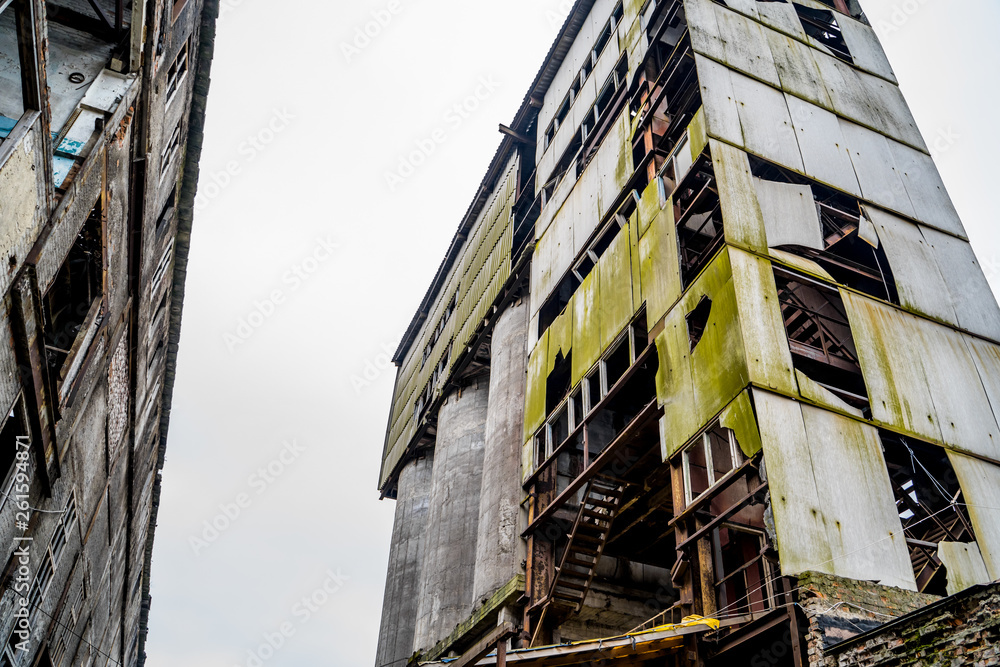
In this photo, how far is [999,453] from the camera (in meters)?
13.7

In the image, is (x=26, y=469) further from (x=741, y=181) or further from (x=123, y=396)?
(x=741, y=181)

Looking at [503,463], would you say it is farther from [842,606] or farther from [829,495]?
[842,606]

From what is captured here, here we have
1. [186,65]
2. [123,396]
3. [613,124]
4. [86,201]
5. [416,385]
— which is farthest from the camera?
[416,385]

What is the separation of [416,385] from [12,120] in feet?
103

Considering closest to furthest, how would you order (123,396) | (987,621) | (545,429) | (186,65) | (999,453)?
(987,621) → (999,453) → (186,65) → (123,396) → (545,429)

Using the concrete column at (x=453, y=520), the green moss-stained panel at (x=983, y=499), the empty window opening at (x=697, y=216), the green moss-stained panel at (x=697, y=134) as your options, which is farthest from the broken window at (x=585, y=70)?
the green moss-stained panel at (x=983, y=499)

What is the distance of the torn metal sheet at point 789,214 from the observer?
610 inches

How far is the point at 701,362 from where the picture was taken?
45.5 ft

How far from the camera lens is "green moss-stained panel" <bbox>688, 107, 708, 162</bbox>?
17047 millimetres

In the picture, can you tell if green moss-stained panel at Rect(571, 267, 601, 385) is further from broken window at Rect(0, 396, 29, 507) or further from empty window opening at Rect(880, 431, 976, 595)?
broken window at Rect(0, 396, 29, 507)

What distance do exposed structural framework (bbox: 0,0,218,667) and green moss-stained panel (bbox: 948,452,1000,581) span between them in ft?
48.1

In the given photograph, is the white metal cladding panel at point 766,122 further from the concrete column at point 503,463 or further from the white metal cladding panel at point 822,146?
the concrete column at point 503,463

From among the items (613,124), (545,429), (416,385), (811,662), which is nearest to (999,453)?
(811,662)

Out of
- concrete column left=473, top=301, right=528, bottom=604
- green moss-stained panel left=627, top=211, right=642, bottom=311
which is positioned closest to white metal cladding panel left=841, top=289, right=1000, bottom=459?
green moss-stained panel left=627, top=211, right=642, bottom=311
